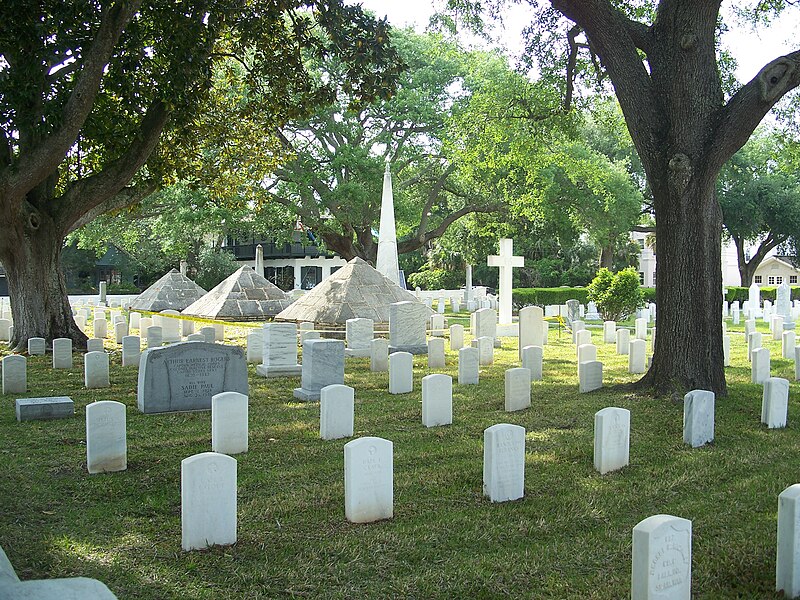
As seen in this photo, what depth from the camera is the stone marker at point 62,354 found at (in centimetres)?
1325

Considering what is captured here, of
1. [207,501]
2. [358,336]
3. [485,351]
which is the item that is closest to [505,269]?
[358,336]

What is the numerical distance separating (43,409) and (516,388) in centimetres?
592

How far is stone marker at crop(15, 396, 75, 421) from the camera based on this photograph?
8.74 meters

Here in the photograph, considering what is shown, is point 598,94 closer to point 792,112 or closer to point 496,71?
point 792,112

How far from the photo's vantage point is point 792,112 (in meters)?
15.2

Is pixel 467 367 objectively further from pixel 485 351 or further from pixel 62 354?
pixel 62 354

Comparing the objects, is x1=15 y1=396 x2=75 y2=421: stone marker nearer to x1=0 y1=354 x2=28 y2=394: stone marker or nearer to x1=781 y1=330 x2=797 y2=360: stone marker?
x1=0 y1=354 x2=28 y2=394: stone marker

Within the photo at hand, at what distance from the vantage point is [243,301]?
23.0 metres

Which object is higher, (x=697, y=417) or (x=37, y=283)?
(x=37, y=283)

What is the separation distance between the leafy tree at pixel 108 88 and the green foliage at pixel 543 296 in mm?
18944

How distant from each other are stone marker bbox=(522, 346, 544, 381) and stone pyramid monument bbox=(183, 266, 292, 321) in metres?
12.3

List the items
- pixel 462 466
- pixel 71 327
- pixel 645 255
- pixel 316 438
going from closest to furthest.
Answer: pixel 462 466, pixel 316 438, pixel 71 327, pixel 645 255

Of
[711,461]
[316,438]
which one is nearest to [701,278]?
[711,461]

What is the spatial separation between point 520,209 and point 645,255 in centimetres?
2102
